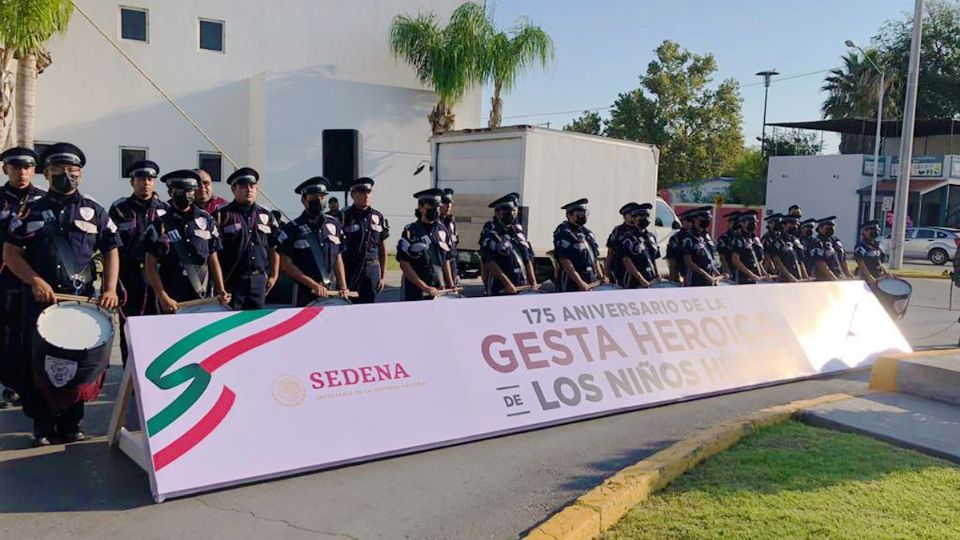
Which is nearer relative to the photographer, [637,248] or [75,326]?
[75,326]

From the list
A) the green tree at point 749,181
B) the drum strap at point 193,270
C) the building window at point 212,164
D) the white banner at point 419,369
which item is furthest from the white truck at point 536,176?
the green tree at point 749,181

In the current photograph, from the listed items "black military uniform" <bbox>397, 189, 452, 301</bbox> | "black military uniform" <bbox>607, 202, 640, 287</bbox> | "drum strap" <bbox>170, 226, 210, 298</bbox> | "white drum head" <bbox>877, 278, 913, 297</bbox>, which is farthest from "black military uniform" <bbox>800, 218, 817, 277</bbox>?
"drum strap" <bbox>170, 226, 210, 298</bbox>

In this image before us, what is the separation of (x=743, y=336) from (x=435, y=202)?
3.33 m

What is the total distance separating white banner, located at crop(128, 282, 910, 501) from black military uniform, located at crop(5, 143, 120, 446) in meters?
1.09

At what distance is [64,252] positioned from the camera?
5.70m

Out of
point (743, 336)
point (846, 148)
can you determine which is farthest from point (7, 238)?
point (846, 148)

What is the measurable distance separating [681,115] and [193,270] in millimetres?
46239

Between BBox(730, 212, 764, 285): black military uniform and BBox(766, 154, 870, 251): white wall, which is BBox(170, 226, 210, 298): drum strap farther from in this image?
BBox(766, 154, 870, 251): white wall

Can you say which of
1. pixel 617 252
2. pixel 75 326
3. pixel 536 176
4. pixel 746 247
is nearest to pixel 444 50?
pixel 536 176

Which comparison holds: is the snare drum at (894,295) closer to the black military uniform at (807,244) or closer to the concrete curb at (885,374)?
the black military uniform at (807,244)

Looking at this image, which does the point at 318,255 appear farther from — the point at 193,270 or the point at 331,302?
the point at 193,270

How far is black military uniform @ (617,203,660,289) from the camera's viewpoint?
32.6 feet

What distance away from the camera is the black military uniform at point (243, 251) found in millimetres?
7254

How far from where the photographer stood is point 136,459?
5.13m
